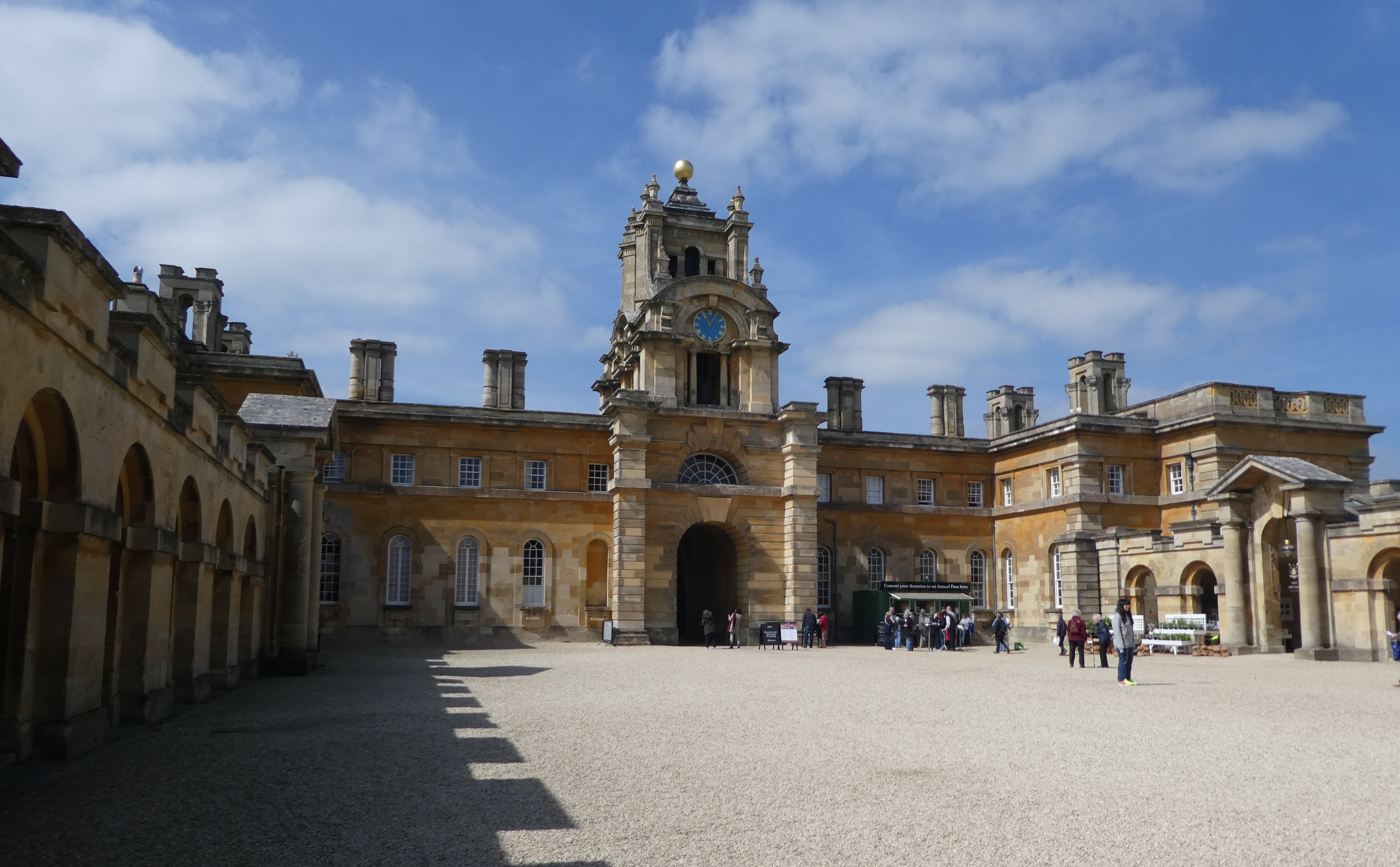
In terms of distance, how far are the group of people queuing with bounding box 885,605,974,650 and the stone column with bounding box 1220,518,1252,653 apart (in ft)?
27.8

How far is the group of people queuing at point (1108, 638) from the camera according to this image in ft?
66.4

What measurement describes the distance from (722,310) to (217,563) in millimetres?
25061

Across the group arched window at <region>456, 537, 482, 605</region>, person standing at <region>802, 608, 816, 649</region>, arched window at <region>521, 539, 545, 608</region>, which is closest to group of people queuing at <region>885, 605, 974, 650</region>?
person standing at <region>802, 608, 816, 649</region>

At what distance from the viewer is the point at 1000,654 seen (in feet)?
105

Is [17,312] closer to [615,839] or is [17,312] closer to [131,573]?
[131,573]

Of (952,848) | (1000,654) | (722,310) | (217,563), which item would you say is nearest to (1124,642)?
(1000,654)

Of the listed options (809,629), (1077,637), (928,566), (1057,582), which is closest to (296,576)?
(1077,637)

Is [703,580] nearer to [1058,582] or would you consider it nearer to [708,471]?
[708,471]

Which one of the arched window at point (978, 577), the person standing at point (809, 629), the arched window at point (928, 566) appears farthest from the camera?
the arched window at point (978, 577)

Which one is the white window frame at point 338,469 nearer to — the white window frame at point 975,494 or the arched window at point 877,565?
the arched window at point 877,565

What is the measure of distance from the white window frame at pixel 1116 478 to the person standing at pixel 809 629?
12.9 m

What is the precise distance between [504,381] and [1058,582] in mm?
22159

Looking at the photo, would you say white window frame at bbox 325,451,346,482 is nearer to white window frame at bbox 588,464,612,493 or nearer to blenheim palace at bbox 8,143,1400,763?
blenheim palace at bbox 8,143,1400,763

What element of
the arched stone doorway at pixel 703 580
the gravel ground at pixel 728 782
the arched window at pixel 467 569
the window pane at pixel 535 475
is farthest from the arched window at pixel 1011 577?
the gravel ground at pixel 728 782
